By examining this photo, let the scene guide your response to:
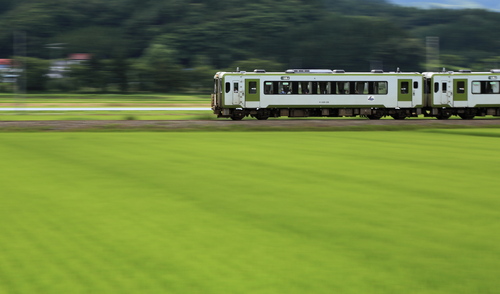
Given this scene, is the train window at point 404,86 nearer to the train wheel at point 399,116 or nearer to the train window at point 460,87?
the train wheel at point 399,116

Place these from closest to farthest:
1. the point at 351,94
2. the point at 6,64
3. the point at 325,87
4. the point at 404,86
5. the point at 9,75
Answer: the point at 325,87 < the point at 351,94 < the point at 404,86 < the point at 9,75 < the point at 6,64

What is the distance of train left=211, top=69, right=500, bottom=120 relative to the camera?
149 feet

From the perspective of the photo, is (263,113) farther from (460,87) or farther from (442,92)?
(460,87)

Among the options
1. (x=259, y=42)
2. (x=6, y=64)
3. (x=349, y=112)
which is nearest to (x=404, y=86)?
(x=349, y=112)

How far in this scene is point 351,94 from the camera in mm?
46625

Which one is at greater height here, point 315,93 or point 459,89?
point 459,89

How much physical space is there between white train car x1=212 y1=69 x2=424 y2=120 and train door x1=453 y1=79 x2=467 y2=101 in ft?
7.16

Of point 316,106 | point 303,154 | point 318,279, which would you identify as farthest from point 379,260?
point 316,106

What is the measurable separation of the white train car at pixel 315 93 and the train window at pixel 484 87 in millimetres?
3626

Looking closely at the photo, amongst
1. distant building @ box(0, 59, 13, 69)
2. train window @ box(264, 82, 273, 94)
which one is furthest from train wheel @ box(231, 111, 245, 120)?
distant building @ box(0, 59, 13, 69)

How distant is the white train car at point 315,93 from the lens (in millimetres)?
45469

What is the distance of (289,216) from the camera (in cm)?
1262

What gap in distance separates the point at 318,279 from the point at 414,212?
4938 mm

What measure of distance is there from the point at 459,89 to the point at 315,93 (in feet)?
32.0
